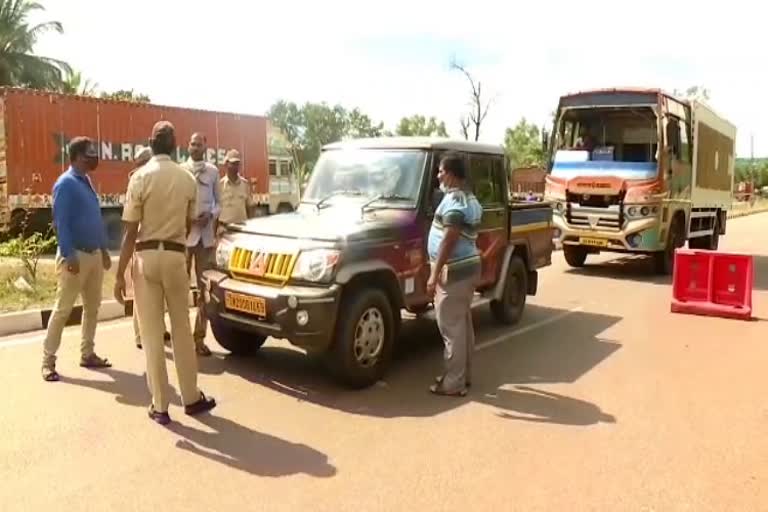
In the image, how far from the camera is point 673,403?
5438 millimetres

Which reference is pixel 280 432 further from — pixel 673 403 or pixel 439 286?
pixel 673 403

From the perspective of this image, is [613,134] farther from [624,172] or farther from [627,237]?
[627,237]

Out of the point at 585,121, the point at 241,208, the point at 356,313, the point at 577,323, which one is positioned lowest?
the point at 577,323

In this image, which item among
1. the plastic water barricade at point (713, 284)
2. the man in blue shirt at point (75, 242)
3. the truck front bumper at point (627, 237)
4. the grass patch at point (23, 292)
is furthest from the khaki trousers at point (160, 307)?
the truck front bumper at point (627, 237)

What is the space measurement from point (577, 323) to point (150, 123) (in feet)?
46.3

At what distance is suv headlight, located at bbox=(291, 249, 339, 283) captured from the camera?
5.31m

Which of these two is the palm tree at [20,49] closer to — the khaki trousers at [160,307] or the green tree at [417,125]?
the khaki trousers at [160,307]

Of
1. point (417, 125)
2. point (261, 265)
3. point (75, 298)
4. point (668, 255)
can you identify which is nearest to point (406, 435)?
point (261, 265)

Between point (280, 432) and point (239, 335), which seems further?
point (239, 335)

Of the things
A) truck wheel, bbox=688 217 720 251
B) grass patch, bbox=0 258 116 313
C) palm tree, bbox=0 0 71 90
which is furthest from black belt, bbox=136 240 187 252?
palm tree, bbox=0 0 71 90

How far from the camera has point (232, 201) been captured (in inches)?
285

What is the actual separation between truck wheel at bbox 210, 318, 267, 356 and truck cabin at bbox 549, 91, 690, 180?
27.3 ft

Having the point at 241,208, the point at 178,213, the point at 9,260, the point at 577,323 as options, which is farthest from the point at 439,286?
the point at 9,260

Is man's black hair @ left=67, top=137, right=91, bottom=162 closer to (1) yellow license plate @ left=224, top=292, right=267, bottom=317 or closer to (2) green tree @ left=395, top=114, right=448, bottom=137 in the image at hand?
(1) yellow license plate @ left=224, top=292, right=267, bottom=317
